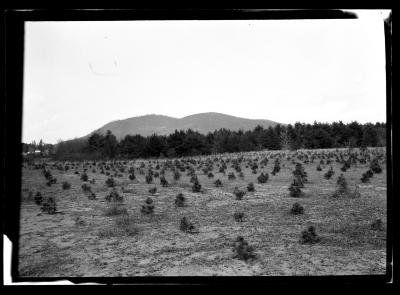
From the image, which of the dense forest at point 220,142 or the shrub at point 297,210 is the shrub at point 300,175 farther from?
the dense forest at point 220,142

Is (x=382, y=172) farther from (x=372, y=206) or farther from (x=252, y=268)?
(x=252, y=268)

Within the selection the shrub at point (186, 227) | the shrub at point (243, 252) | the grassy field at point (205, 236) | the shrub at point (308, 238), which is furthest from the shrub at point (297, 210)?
the shrub at point (243, 252)

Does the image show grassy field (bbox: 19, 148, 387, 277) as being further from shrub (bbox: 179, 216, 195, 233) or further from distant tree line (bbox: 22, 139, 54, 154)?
distant tree line (bbox: 22, 139, 54, 154)

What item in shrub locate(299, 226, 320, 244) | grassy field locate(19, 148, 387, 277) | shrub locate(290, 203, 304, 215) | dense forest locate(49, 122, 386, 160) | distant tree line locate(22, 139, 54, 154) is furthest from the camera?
distant tree line locate(22, 139, 54, 154)

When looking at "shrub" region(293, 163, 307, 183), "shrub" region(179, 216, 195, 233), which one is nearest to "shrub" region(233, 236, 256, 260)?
"shrub" region(179, 216, 195, 233)

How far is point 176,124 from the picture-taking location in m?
103

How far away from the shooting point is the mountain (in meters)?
89.9

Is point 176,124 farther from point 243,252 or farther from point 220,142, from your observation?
point 243,252

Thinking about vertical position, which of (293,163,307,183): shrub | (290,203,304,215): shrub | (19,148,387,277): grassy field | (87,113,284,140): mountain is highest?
(87,113,284,140): mountain

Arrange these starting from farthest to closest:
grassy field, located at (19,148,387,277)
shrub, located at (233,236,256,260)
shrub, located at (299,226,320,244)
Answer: shrub, located at (299,226,320,244)
shrub, located at (233,236,256,260)
grassy field, located at (19,148,387,277)

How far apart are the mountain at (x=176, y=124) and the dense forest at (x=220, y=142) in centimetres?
4445

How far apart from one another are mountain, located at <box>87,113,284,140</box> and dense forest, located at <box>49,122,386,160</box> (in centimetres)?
A: 4445

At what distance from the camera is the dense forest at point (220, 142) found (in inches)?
1398
